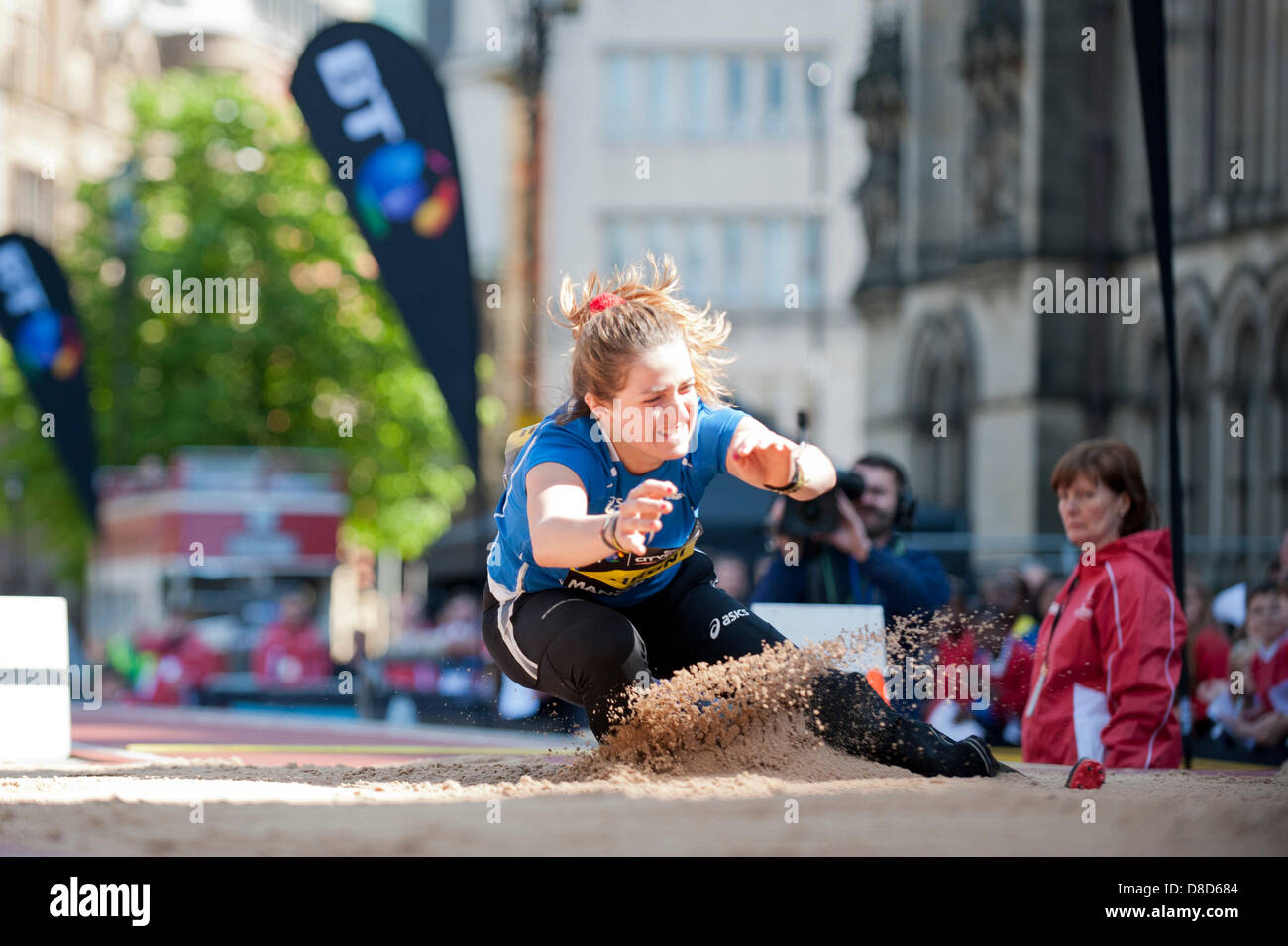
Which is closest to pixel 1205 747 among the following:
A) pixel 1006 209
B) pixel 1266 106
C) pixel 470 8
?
pixel 1266 106

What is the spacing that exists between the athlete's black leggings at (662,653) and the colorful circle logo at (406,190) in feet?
22.1

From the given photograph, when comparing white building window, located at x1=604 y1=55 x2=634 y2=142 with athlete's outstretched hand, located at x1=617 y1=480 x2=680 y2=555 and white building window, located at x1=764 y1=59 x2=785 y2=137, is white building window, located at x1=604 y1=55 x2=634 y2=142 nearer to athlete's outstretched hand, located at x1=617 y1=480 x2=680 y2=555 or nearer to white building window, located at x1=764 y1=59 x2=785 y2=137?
white building window, located at x1=764 y1=59 x2=785 y2=137

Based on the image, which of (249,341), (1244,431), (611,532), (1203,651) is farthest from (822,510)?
(249,341)

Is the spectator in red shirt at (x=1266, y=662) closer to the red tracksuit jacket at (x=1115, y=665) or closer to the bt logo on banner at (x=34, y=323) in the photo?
the red tracksuit jacket at (x=1115, y=665)

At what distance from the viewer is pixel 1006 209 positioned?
2294cm

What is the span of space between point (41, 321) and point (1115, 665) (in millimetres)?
16157

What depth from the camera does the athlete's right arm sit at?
3.95 m

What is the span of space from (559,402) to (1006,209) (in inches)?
747

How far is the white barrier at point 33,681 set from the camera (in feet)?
20.5

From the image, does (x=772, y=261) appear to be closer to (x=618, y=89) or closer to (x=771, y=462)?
(x=618, y=89)

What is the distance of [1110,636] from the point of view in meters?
5.48

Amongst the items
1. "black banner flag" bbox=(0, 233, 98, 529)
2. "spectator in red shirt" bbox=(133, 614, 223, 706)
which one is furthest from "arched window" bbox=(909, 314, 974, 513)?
"black banner flag" bbox=(0, 233, 98, 529)

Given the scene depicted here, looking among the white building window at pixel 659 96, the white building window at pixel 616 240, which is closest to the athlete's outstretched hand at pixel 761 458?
the white building window at pixel 616 240

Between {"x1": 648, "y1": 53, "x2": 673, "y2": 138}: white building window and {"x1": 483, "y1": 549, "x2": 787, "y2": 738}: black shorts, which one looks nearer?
{"x1": 483, "y1": 549, "x2": 787, "y2": 738}: black shorts
